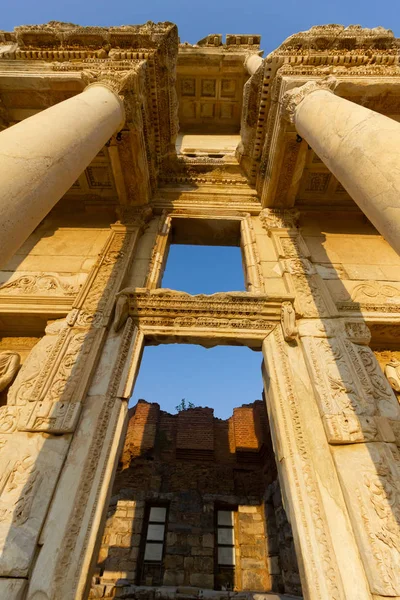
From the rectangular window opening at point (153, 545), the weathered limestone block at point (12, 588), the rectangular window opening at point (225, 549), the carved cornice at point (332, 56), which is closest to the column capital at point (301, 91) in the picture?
the carved cornice at point (332, 56)

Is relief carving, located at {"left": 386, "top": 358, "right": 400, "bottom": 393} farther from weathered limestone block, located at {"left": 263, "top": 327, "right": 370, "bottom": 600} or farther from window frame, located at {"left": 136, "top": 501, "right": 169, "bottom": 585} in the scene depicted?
window frame, located at {"left": 136, "top": 501, "right": 169, "bottom": 585}

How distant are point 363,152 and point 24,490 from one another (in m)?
4.83

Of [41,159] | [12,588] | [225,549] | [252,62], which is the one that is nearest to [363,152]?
[41,159]

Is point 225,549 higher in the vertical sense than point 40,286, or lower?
lower

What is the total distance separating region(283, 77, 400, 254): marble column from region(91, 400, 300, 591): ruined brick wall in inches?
→ 414

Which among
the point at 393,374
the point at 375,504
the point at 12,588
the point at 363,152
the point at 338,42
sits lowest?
the point at 12,588

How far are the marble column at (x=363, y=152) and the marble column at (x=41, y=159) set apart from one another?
3062mm

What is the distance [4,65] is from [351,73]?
700cm

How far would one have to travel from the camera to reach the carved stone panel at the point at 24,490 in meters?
2.93

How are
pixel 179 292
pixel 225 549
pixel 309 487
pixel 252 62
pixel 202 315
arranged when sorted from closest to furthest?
1. pixel 309 487
2. pixel 202 315
3. pixel 179 292
4. pixel 225 549
5. pixel 252 62

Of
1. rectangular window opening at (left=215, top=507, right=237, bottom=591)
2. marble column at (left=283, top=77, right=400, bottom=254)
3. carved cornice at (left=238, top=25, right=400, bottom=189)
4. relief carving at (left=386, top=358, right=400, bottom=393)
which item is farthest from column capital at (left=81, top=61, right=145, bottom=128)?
rectangular window opening at (left=215, top=507, right=237, bottom=591)

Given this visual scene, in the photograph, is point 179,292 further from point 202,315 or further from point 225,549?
point 225,549

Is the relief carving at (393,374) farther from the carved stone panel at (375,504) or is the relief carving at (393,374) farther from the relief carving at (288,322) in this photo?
the relief carving at (288,322)

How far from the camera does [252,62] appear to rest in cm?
1135
